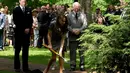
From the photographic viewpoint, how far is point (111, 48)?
920cm

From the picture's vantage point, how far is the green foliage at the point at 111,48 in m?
9.15

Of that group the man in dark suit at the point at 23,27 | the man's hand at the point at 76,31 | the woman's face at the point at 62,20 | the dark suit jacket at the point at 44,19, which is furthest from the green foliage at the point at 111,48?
the dark suit jacket at the point at 44,19

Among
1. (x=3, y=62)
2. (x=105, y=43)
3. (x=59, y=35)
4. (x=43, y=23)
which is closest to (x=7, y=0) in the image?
(x=43, y=23)

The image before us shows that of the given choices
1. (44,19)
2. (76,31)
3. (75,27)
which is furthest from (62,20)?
(44,19)

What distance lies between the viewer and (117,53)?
30.0 ft

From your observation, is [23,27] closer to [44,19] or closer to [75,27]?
[75,27]

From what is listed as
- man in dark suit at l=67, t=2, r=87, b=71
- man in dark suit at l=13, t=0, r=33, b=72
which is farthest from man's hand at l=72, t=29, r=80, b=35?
man in dark suit at l=13, t=0, r=33, b=72

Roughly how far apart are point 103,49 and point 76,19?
229 inches

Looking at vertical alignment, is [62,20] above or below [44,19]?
above

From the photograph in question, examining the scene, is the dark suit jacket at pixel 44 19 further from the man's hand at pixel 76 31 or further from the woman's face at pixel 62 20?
the woman's face at pixel 62 20

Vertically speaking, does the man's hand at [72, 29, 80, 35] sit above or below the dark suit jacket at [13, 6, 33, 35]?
below

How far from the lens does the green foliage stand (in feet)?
30.0

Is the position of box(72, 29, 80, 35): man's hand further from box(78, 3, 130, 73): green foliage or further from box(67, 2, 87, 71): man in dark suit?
box(78, 3, 130, 73): green foliage

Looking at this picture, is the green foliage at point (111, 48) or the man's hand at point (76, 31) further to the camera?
the man's hand at point (76, 31)
